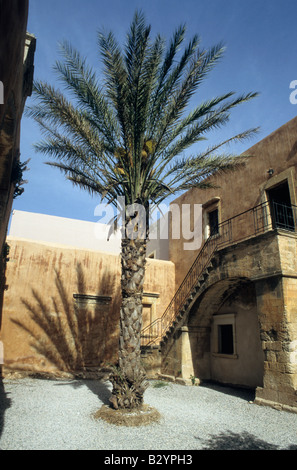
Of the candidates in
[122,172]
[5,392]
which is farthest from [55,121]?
[5,392]

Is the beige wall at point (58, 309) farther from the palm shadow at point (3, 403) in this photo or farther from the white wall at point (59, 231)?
the white wall at point (59, 231)

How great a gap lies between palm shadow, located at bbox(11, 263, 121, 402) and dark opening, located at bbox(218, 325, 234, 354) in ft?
14.3

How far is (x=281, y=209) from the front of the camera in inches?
435

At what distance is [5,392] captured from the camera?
865 cm

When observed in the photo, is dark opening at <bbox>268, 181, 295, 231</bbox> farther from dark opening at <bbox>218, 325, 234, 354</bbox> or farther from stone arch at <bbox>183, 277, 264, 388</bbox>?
dark opening at <bbox>218, 325, 234, 354</bbox>

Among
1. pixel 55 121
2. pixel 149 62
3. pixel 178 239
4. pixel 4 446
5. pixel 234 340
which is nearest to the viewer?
pixel 4 446

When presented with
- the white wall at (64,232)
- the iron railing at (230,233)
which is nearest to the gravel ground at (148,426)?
the iron railing at (230,233)

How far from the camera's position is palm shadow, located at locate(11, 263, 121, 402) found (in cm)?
1174

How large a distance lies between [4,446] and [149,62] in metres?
7.75

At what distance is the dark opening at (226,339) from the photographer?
1157 centimetres

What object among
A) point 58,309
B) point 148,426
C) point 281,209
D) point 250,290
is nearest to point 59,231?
point 58,309

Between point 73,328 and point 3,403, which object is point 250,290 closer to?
point 73,328

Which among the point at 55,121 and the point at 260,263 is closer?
the point at 55,121
